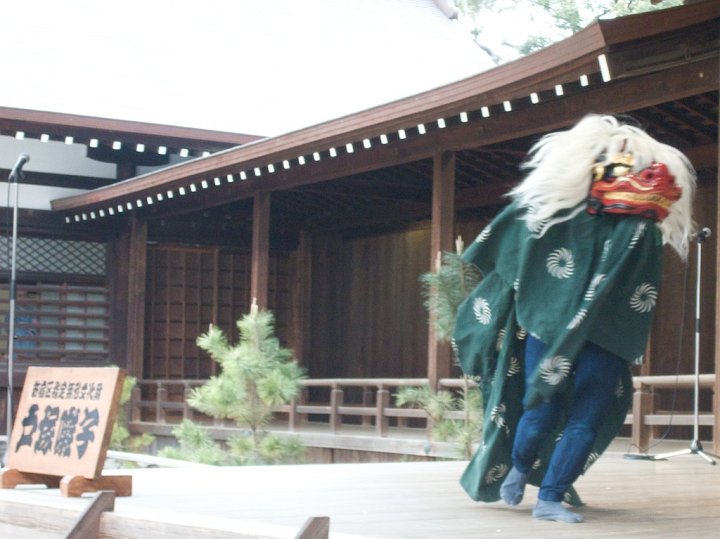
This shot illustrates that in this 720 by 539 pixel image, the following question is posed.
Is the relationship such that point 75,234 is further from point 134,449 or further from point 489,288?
point 489,288

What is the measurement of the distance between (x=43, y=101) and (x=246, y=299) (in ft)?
10.4

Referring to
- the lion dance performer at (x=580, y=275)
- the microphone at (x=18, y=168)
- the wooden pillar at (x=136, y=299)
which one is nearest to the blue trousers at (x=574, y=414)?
the lion dance performer at (x=580, y=275)

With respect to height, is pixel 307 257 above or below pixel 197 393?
above

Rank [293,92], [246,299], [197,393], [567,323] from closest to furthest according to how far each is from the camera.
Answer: [567,323]
[197,393]
[246,299]
[293,92]

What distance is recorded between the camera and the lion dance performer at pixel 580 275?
3.51 meters

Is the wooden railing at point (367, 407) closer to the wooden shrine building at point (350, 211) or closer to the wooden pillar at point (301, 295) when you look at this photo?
the wooden shrine building at point (350, 211)

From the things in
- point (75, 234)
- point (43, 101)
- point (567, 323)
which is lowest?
point (567, 323)

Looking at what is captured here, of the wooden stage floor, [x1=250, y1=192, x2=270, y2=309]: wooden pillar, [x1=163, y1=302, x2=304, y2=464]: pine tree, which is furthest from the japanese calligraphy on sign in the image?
[x1=250, y1=192, x2=270, y2=309]: wooden pillar

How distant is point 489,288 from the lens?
3812 millimetres

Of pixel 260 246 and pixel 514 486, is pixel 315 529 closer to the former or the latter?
pixel 514 486

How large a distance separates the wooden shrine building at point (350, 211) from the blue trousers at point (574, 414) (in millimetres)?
3204

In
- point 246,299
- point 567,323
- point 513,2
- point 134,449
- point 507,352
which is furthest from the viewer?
point 513,2

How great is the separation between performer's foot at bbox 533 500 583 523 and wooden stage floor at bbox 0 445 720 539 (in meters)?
0.05

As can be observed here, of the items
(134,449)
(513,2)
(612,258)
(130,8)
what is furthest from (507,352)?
(513,2)
